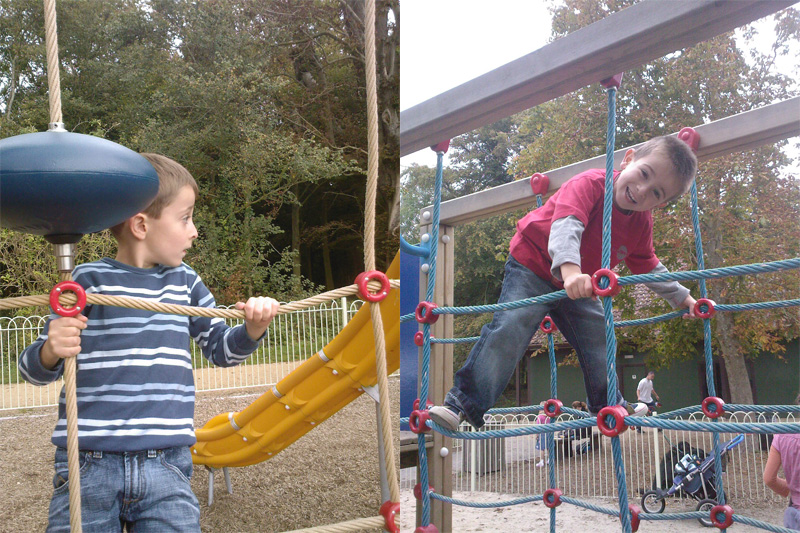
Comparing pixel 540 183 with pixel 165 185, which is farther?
pixel 540 183

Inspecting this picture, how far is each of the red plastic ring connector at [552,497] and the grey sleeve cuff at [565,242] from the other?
0.26 meters

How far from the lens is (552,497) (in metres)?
0.66

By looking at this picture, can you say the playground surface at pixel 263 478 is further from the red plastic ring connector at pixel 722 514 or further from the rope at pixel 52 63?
the rope at pixel 52 63

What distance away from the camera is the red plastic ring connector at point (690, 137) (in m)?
0.56

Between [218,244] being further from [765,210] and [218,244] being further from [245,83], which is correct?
[765,210]

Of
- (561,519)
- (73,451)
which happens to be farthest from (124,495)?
(561,519)

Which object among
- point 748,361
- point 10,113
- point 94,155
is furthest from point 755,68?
point 10,113

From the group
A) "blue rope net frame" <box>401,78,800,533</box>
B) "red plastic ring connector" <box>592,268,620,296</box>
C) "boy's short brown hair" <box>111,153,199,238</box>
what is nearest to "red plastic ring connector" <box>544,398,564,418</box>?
"blue rope net frame" <box>401,78,800,533</box>

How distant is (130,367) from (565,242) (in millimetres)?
394

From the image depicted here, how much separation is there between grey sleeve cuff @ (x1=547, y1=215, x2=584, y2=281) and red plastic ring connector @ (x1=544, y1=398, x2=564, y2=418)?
181mm

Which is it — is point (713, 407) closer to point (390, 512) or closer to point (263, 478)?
point (390, 512)

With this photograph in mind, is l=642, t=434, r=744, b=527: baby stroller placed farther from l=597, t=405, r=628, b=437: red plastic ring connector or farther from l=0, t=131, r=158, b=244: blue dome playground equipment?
l=0, t=131, r=158, b=244: blue dome playground equipment

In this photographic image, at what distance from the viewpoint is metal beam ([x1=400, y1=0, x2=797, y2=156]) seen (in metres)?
0.39

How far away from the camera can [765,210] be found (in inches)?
19.8
